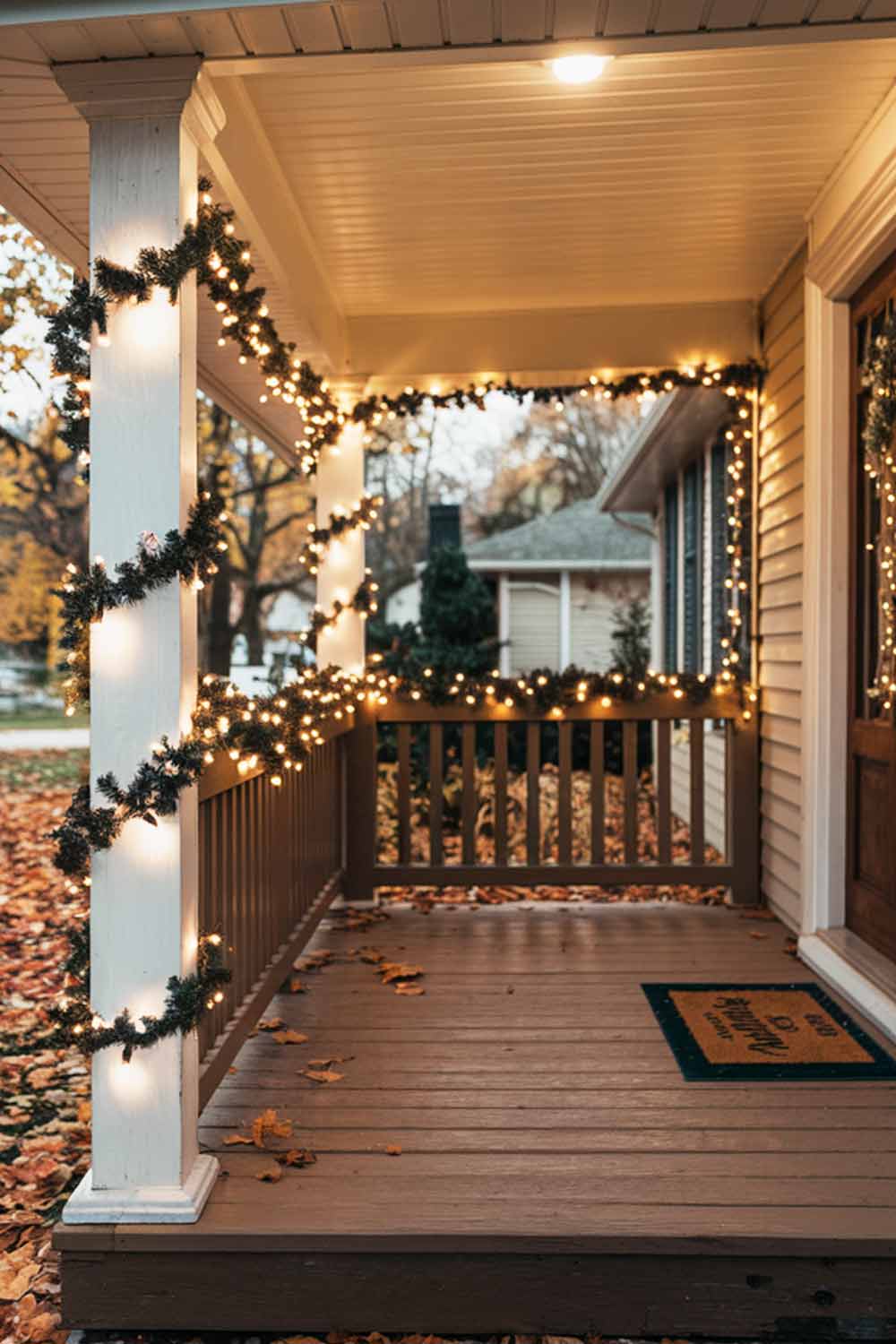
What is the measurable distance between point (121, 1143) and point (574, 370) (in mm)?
4006

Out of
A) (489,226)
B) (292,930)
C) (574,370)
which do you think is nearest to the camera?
(292,930)

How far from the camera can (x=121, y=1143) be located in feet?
7.79

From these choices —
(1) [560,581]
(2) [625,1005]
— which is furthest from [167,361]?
(1) [560,581]

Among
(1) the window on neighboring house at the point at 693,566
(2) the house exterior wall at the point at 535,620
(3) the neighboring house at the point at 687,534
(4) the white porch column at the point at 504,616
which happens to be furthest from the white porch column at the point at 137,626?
(2) the house exterior wall at the point at 535,620

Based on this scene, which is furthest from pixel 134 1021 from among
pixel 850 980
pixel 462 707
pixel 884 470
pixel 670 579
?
pixel 670 579

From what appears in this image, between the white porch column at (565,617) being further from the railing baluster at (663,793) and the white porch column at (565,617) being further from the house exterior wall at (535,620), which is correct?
the railing baluster at (663,793)

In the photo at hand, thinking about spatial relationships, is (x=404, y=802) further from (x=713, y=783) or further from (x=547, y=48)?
(x=547, y=48)

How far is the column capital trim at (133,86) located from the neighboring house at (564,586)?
12868mm

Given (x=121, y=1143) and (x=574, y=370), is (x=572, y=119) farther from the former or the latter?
(x=121, y=1143)

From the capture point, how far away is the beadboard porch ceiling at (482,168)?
7.70ft

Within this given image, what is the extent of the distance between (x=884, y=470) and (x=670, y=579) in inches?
253

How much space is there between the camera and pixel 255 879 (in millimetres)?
3422

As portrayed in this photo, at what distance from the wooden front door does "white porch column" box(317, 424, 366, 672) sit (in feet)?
7.59

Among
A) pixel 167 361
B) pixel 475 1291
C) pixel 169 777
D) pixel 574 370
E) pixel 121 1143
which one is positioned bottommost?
pixel 475 1291
